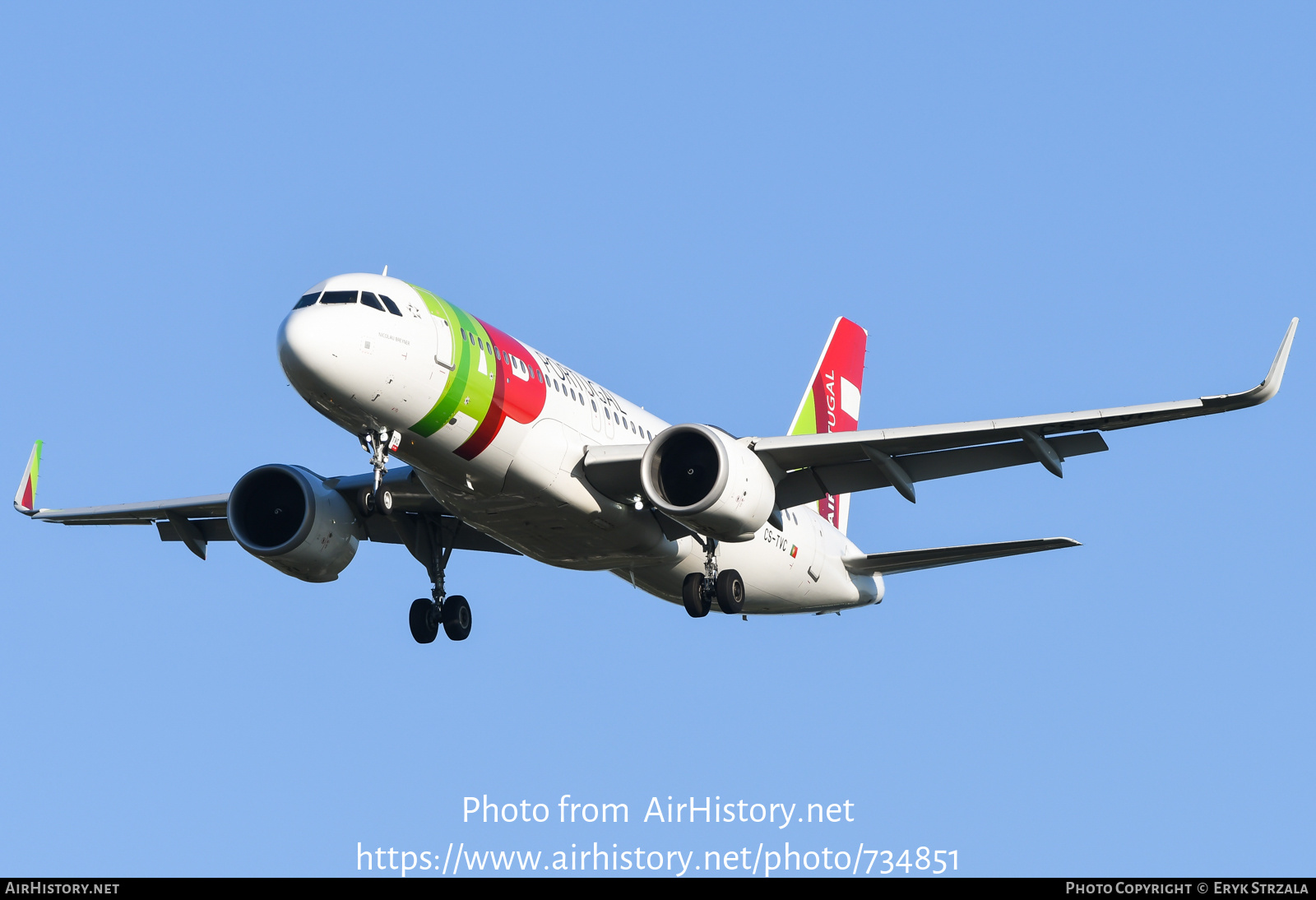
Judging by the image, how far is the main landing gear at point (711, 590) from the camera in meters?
29.3

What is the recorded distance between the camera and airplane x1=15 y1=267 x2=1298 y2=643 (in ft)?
80.8

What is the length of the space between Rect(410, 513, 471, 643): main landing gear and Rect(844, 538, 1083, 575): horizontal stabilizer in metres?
8.13

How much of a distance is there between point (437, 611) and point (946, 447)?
10.6m

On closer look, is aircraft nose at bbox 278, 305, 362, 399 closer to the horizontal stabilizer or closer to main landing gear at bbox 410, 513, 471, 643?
main landing gear at bbox 410, 513, 471, 643

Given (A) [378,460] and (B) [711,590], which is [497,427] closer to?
(A) [378,460]

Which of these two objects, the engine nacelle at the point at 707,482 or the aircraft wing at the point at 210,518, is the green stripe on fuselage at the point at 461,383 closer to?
the engine nacelle at the point at 707,482

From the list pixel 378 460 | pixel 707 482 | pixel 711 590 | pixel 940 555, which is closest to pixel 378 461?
pixel 378 460

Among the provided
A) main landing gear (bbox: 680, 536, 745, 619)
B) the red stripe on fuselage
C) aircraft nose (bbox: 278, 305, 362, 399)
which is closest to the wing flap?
main landing gear (bbox: 680, 536, 745, 619)

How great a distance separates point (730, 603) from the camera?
1155 inches

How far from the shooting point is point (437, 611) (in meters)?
31.7

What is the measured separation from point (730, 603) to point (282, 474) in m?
8.73
